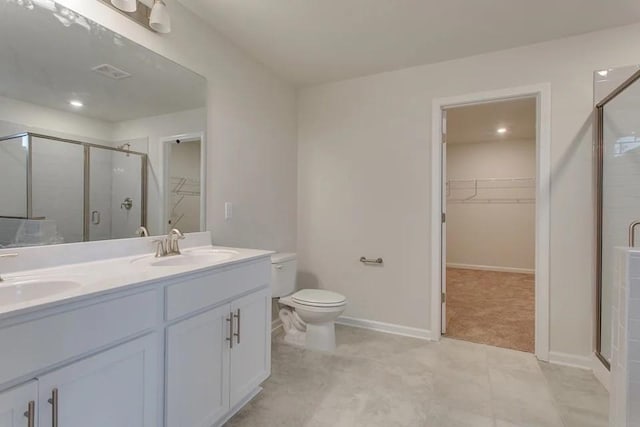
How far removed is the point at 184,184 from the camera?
6.51 feet

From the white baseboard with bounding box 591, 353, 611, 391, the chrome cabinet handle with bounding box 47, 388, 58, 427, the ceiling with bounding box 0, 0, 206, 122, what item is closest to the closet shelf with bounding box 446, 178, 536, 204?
the white baseboard with bounding box 591, 353, 611, 391

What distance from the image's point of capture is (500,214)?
5355 mm

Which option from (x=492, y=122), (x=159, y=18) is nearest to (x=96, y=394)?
(x=159, y=18)

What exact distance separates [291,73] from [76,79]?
5.63ft

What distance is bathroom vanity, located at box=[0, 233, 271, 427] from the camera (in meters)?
0.85

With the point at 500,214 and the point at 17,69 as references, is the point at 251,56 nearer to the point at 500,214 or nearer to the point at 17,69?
the point at 17,69

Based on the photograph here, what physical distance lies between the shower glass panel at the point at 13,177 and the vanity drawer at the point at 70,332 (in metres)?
0.65

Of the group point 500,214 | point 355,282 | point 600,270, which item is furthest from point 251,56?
point 500,214

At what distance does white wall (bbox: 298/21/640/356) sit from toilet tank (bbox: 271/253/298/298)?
1.63 feet

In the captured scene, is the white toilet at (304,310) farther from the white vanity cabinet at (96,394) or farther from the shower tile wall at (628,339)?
the shower tile wall at (628,339)

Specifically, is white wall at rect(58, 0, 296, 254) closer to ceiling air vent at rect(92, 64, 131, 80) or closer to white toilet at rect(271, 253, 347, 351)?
ceiling air vent at rect(92, 64, 131, 80)

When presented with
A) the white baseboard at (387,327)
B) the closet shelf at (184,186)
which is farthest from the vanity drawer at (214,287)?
the white baseboard at (387,327)

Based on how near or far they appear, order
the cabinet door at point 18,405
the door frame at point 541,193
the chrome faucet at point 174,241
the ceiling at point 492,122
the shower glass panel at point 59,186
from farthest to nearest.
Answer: the ceiling at point 492,122
the door frame at point 541,193
the chrome faucet at point 174,241
the shower glass panel at point 59,186
the cabinet door at point 18,405

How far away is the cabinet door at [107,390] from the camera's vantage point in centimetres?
90
